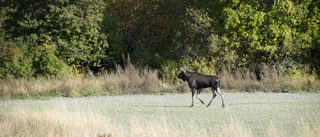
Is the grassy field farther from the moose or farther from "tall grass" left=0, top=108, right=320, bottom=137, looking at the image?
the moose

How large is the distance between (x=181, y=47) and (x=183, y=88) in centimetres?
729

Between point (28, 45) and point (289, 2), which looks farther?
point (28, 45)

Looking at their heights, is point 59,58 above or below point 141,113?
above

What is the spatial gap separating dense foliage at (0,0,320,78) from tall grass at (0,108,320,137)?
1258cm

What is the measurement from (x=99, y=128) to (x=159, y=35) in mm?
20161

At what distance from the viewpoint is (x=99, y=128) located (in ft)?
27.5

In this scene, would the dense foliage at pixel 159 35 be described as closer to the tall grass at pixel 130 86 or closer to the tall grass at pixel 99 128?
the tall grass at pixel 130 86

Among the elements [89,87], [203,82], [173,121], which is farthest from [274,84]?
[173,121]

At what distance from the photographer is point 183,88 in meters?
19.2

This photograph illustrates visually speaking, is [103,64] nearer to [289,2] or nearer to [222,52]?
[222,52]

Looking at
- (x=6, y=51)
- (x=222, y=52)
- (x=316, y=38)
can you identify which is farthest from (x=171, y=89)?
(x=6, y=51)

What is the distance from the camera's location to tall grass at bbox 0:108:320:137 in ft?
24.5

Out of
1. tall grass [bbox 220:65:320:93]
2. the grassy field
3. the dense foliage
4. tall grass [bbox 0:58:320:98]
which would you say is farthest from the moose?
the dense foliage

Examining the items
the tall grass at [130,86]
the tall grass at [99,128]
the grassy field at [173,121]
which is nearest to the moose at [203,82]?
the grassy field at [173,121]
